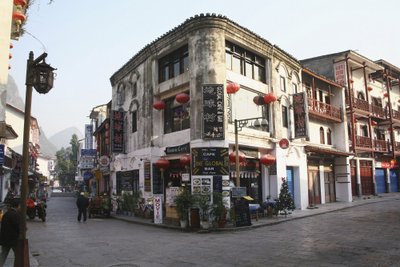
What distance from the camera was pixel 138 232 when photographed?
14.9 m

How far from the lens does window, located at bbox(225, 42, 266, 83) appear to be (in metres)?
Result: 19.6

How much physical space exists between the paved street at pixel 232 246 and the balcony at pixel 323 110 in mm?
10687

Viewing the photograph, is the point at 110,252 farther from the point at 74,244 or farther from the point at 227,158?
the point at 227,158

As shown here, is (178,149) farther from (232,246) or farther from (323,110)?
(323,110)

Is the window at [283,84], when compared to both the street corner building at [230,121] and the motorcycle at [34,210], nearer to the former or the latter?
the street corner building at [230,121]

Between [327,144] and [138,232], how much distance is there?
1836 centimetres

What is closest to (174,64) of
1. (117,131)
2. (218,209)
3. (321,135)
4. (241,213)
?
(117,131)

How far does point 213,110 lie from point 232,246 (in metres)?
7.91

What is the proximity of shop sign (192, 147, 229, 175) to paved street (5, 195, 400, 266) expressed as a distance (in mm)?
3171

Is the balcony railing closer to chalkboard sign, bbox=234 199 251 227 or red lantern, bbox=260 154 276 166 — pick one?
red lantern, bbox=260 154 276 166

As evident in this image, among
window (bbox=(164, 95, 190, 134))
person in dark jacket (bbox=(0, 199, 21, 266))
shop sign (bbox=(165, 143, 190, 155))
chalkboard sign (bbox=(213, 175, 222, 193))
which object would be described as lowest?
person in dark jacket (bbox=(0, 199, 21, 266))

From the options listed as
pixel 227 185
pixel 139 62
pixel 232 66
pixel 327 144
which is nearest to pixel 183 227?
pixel 227 185

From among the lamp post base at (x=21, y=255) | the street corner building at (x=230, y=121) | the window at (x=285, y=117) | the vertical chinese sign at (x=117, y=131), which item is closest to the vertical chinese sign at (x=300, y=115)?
the street corner building at (x=230, y=121)

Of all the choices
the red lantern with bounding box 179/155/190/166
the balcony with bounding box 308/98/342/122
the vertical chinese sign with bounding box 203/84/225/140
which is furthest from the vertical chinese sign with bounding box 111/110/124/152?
the balcony with bounding box 308/98/342/122
